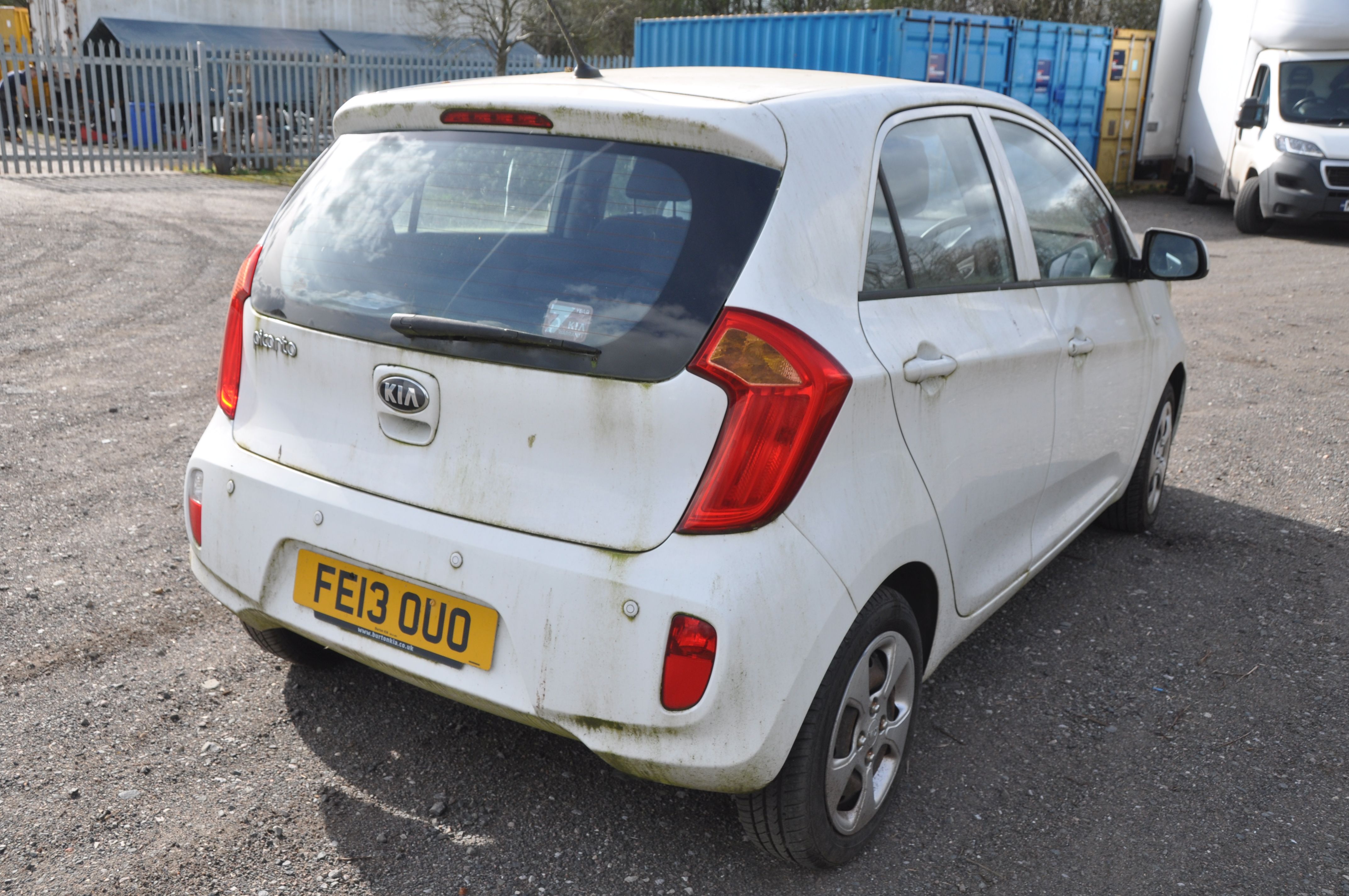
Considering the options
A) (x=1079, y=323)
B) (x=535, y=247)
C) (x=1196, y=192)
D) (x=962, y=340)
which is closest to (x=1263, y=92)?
(x=1196, y=192)

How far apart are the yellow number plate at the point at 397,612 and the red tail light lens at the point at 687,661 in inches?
15.4

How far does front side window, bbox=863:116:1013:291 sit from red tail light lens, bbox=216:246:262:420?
1527 millimetres

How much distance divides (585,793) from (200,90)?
1853cm

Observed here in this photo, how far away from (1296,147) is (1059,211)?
13707 mm

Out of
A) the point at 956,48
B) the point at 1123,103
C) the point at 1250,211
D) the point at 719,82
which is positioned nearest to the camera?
the point at 719,82

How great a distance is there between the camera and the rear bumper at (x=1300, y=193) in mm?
14727

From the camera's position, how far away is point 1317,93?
1515 centimetres

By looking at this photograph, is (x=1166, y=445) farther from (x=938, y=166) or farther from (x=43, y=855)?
(x=43, y=855)

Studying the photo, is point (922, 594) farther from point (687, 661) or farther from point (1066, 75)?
point (1066, 75)

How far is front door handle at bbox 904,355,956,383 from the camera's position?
2.54 m

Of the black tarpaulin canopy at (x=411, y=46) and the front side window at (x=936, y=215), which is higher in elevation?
the black tarpaulin canopy at (x=411, y=46)

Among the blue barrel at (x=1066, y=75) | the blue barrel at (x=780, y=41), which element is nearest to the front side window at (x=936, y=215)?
the blue barrel at (x=780, y=41)

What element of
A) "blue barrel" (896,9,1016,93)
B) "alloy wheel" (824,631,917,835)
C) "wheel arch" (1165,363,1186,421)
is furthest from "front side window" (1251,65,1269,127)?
"alloy wheel" (824,631,917,835)

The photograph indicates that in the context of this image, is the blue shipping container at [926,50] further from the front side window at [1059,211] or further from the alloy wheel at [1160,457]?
the front side window at [1059,211]
